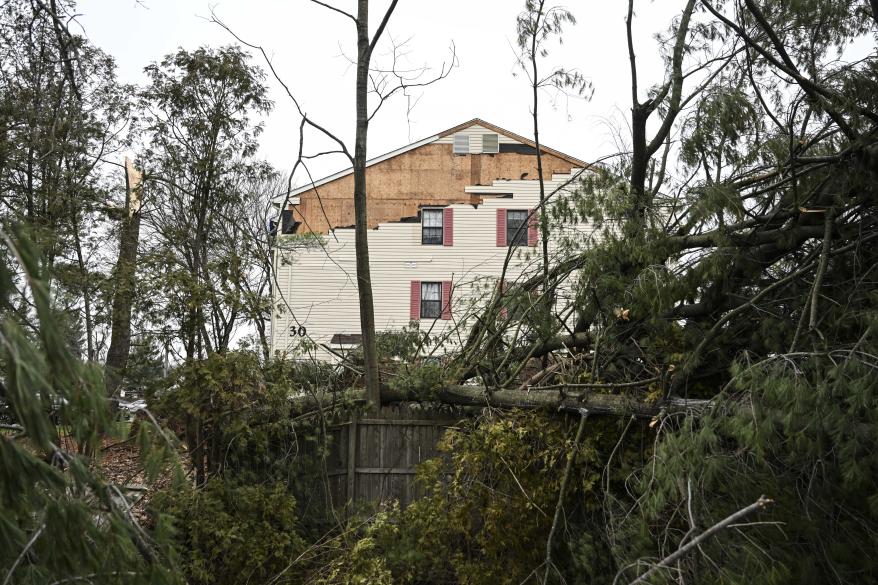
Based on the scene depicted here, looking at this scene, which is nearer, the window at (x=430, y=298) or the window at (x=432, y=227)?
the window at (x=430, y=298)

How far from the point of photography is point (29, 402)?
2.55 m

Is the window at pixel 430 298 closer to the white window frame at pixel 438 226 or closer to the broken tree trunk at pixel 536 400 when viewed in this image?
the white window frame at pixel 438 226

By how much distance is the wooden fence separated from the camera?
366 inches

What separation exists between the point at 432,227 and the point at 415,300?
6.84ft

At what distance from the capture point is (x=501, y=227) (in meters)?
24.5

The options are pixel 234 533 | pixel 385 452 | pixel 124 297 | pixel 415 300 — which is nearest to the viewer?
pixel 234 533

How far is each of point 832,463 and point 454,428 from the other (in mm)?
3466

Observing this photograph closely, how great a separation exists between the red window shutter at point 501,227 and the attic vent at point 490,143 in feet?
5.53

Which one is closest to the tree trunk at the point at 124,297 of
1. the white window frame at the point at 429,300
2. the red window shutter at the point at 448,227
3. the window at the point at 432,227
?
the white window frame at the point at 429,300

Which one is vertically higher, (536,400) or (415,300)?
(415,300)

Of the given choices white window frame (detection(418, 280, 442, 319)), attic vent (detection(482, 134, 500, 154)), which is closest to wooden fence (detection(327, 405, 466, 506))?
white window frame (detection(418, 280, 442, 319))

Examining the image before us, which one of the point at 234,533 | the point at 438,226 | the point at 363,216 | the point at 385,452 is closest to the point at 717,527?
the point at 234,533

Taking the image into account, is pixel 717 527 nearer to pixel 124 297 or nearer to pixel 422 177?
pixel 124 297

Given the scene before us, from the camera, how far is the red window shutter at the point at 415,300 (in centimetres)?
2441
